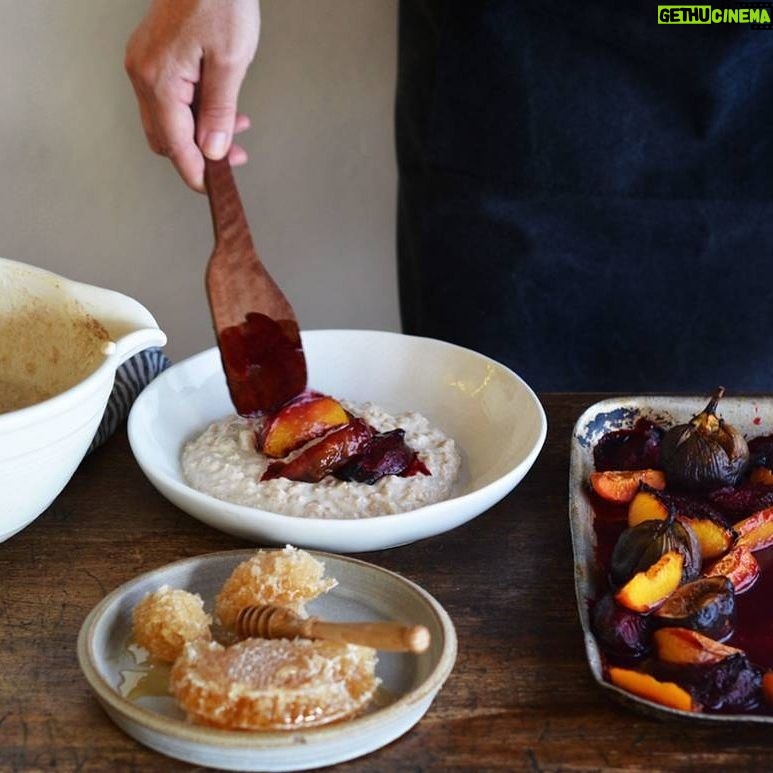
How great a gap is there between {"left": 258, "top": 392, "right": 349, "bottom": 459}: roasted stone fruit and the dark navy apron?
55cm

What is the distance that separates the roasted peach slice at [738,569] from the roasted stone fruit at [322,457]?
343 mm

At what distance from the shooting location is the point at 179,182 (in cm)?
221

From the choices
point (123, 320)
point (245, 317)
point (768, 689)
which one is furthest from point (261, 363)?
point (768, 689)

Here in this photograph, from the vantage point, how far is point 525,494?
3.84 ft

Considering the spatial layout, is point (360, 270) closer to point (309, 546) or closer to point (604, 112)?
point (604, 112)

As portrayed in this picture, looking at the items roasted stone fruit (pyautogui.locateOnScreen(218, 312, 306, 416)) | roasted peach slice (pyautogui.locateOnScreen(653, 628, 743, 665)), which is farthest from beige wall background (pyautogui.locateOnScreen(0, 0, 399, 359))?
roasted peach slice (pyautogui.locateOnScreen(653, 628, 743, 665))

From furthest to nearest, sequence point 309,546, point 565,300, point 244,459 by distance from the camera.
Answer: point 565,300, point 244,459, point 309,546

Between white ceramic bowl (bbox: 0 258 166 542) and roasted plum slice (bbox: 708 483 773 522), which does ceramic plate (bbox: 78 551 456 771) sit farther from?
roasted plum slice (bbox: 708 483 773 522)


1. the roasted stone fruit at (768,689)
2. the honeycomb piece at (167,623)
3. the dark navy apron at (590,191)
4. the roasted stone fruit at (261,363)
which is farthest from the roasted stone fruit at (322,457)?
the dark navy apron at (590,191)

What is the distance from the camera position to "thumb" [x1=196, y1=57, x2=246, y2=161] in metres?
1.21

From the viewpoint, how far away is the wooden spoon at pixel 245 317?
1.19m

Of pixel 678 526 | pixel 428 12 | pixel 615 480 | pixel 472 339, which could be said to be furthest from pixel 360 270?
pixel 678 526

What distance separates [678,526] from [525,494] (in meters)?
0.23

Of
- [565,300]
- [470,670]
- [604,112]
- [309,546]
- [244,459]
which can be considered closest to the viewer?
[470,670]
